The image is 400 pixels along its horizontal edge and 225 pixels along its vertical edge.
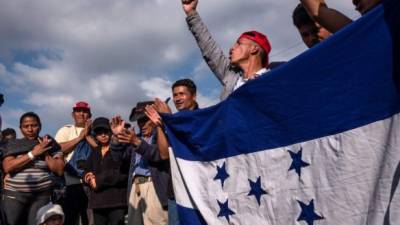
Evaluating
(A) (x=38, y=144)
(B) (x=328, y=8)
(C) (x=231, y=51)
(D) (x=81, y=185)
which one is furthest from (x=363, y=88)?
(D) (x=81, y=185)

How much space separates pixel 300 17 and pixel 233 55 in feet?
2.06

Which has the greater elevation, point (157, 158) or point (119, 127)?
point (119, 127)

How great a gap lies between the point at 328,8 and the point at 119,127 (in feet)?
7.61

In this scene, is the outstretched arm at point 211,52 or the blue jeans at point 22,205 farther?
the blue jeans at point 22,205

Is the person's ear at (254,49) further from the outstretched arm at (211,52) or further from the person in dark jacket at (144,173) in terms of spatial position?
the person in dark jacket at (144,173)

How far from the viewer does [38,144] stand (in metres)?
5.79

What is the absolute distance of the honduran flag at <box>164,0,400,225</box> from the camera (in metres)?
2.48

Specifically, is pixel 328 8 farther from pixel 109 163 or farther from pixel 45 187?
pixel 45 187

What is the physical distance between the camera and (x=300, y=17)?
12.7ft

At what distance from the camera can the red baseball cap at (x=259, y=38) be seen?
13.3ft

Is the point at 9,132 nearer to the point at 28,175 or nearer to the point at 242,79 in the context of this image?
the point at 28,175

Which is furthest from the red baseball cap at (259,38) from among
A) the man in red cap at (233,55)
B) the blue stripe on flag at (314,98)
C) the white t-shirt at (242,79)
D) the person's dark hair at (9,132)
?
the person's dark hair at (9,132)

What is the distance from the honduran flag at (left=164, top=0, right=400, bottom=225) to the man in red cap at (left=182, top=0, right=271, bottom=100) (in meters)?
0.36

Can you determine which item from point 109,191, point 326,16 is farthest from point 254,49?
point 109,191
